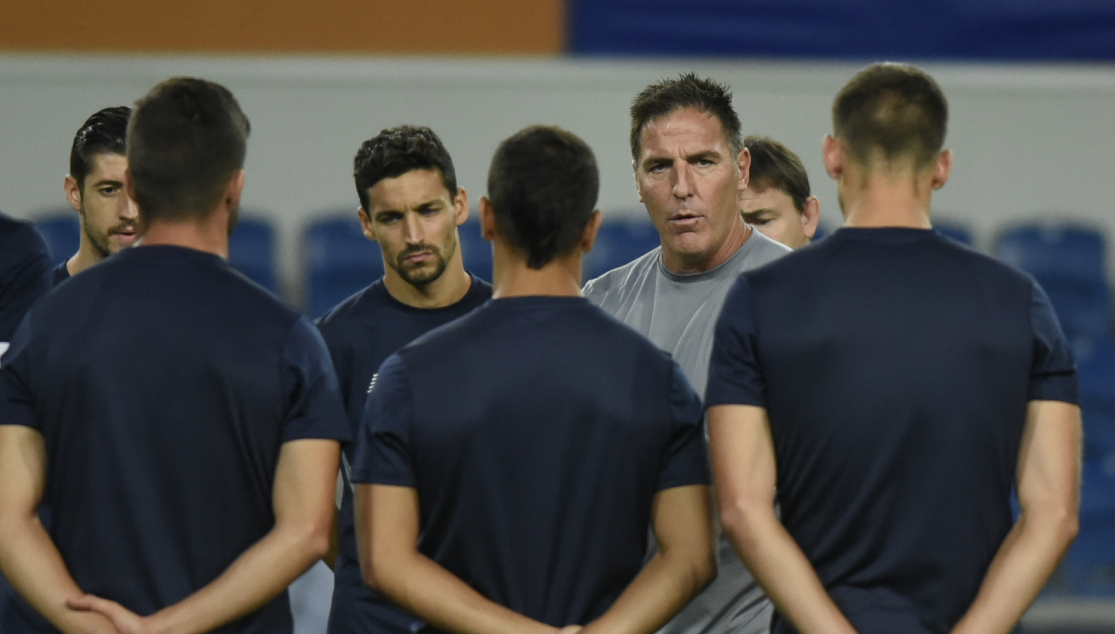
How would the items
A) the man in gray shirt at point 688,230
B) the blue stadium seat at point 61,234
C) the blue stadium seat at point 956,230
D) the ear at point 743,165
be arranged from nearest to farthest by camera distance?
1. the man in gray shirt at point 688,230
2. the ear at point 743,165
3. the blue stadium seat at point 61,234
4. the blue stadium seat at point 956,230

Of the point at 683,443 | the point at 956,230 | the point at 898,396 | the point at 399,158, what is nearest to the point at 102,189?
the point at 399,158

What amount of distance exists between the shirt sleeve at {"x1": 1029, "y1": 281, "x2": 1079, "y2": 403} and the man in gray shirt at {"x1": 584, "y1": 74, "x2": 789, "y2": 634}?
82 cm

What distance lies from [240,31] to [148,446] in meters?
4.25

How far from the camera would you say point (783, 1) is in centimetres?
627

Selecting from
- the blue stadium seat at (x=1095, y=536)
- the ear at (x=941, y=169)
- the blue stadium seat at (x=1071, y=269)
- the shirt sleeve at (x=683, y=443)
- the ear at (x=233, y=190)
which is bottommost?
the blue stadium seat at (x=1095, y=536)

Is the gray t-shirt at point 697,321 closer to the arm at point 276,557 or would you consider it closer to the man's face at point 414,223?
the man's face at point 414,223

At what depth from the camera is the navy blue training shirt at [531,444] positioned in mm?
2215

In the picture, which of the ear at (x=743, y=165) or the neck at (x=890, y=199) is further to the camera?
the ear at (x=743, y=165)

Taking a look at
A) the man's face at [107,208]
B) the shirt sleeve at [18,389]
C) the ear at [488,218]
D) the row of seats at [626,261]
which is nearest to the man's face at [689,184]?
the ear at [488,218]

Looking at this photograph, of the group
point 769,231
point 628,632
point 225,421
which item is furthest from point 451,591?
point 769,231

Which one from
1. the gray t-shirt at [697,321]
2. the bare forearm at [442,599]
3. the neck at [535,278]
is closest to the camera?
the bare forearm at [442,599]

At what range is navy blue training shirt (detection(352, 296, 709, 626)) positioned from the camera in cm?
221

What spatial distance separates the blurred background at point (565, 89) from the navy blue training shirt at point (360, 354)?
96.4 inches

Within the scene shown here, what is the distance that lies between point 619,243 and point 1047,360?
3.70m
